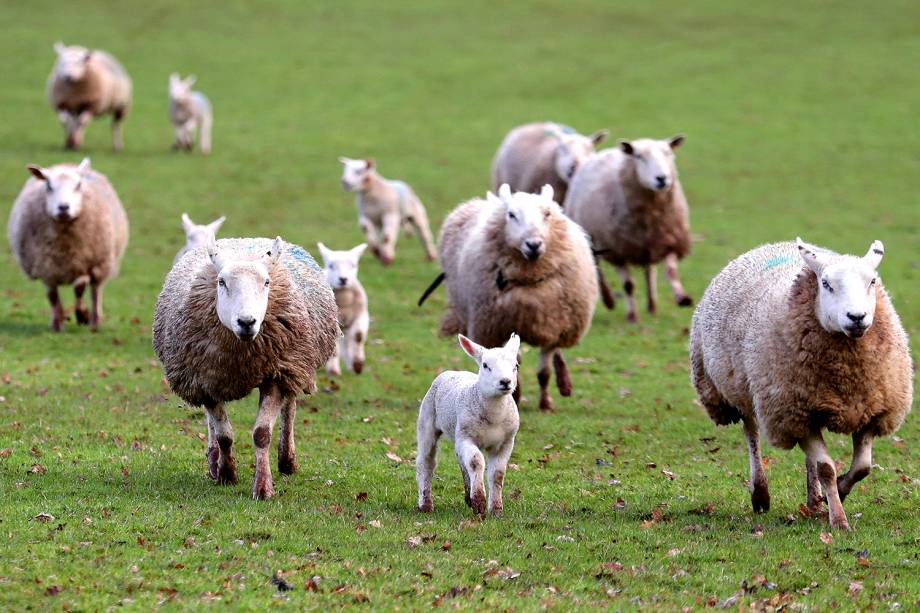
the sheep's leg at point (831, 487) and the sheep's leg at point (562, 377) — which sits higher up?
the sheep's leg at point (831, 487)

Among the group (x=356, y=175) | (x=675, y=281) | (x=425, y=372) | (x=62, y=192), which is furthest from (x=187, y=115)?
(x=425, y=372)

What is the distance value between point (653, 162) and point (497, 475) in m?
8.44

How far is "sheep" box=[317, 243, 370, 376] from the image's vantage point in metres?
13.2

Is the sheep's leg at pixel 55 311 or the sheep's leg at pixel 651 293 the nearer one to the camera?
the sheep's leg at pixel 55 311

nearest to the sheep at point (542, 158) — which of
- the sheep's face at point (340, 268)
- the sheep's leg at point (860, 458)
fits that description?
the sheep's face at point (340, 268)

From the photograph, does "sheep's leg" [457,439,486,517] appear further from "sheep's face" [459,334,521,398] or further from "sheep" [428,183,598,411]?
"sheep" [428,183,598,411]

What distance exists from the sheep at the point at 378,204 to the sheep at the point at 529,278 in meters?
7.14

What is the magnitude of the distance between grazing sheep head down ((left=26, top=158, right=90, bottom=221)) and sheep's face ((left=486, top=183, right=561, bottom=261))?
561 cm

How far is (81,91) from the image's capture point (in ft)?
89.6

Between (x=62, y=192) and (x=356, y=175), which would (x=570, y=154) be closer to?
(x=356, y=175)

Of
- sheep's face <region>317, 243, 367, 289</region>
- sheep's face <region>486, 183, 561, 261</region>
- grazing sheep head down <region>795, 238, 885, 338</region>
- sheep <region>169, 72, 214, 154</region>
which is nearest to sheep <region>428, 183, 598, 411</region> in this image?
sheep's face <region>486, 183, 561, 261</region>

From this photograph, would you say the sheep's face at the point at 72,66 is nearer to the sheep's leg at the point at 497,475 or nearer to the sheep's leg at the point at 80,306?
the sheep's leg at the point at 80,306

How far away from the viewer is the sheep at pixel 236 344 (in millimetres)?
8844

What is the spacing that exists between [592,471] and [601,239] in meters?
7.20
